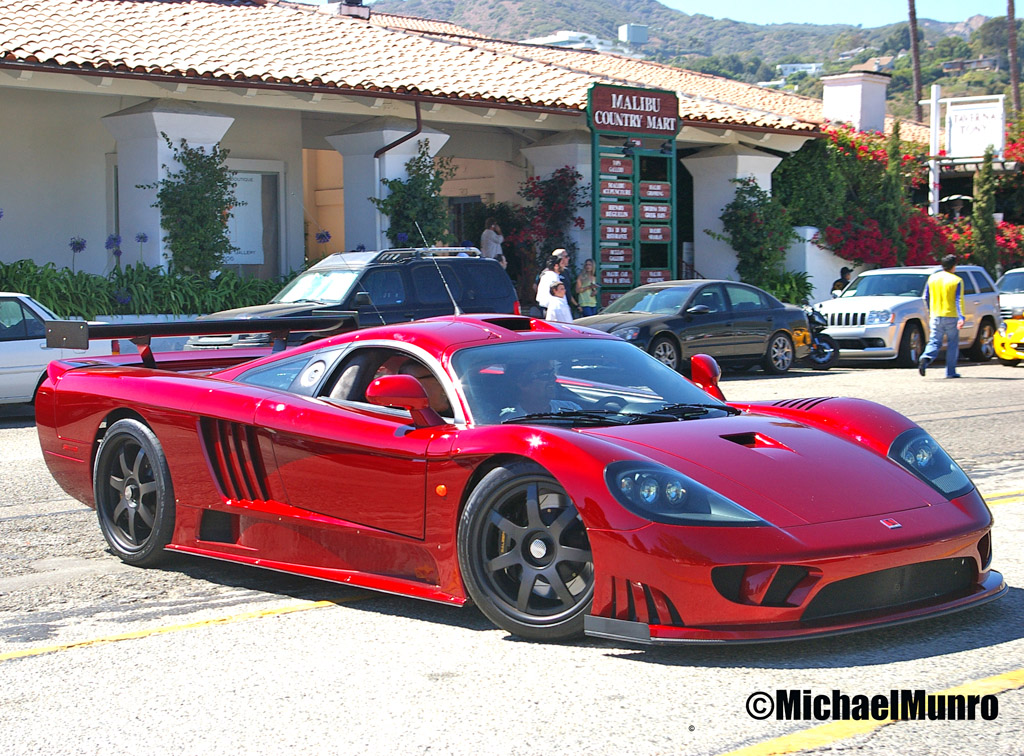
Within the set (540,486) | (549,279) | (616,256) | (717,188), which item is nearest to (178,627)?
(540,486)

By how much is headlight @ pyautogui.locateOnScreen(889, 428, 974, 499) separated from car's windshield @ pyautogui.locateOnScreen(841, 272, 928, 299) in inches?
632

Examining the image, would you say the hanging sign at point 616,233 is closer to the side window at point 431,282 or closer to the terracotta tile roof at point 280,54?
the terracotta tile roof at point 280,54

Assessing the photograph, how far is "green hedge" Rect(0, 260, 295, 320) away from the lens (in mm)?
17672

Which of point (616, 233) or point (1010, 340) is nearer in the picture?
point (1010, 340)

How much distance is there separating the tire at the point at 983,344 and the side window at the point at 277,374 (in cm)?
1773

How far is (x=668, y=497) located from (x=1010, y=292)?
2042 cm

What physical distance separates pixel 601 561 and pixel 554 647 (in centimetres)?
42

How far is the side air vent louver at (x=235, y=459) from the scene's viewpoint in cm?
557

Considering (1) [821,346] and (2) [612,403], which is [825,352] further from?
(2) [612,403]

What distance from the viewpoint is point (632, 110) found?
2416 cm

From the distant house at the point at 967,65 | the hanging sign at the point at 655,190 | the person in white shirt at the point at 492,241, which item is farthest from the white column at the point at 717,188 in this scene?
the distant house at the point at 967,65

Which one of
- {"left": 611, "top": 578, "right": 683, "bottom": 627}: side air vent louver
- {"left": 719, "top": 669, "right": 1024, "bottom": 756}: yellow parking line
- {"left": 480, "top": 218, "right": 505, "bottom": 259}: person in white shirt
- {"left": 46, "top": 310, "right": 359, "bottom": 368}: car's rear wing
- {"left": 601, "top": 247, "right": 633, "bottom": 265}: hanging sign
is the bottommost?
{"left": 719, "top": 669, "right": 1024, "bottom": 756}: yellow parking line

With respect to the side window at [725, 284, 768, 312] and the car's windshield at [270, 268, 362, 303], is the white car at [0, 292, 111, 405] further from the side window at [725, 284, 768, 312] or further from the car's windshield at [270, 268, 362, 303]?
the side window at [725, 284, 768, 312]

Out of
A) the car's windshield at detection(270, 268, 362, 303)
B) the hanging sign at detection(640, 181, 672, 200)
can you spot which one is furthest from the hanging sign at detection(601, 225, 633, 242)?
the car's windshield at detection(270, 268, 362, 303)
